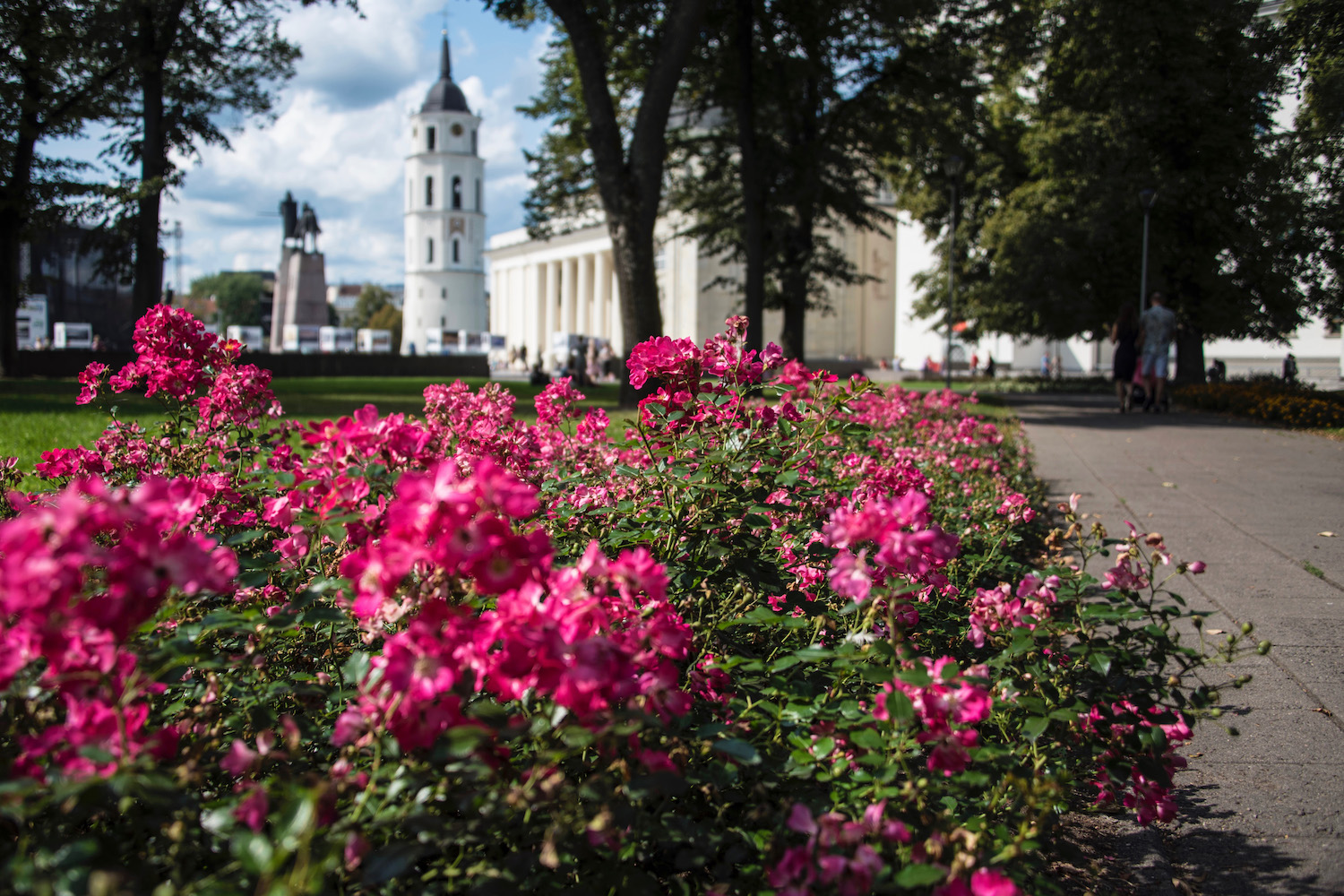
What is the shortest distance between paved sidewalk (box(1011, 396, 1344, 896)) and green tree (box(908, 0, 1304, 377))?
1481 cm

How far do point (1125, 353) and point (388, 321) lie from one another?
356 feet

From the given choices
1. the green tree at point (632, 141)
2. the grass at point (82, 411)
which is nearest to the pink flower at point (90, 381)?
the grass at point (82, 411)

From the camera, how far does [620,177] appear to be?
13.3 metres

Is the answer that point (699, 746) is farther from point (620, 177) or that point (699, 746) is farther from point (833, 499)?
point (620, 177)

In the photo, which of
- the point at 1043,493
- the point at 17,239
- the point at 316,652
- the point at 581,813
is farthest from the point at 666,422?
the point at 17,239

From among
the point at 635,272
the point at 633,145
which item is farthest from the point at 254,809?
the point at 633,145

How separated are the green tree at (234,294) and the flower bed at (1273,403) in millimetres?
106834

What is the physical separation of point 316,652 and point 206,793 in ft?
2.88

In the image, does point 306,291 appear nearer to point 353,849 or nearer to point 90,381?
point 90,381

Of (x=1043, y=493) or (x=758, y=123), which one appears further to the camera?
(x=758, y=123)

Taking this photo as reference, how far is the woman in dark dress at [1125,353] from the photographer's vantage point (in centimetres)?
1740

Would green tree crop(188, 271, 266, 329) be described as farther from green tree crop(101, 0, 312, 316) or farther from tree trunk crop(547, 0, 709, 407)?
tree trunk crop(547, 0, 709, 407)

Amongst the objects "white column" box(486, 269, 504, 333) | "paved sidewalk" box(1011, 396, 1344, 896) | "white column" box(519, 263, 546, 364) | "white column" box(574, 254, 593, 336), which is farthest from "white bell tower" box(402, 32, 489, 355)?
"paved sidewalk" box(1011, 396, 1344, 896)

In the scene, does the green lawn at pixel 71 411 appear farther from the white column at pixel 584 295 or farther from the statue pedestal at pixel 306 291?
the white column at pixel 584 295
